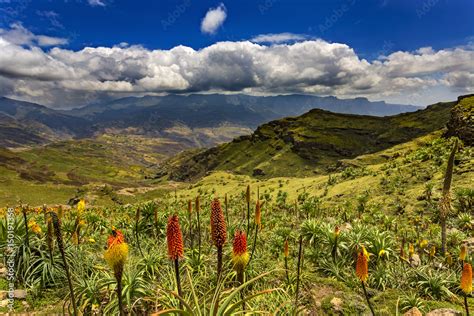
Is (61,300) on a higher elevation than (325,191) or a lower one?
higher

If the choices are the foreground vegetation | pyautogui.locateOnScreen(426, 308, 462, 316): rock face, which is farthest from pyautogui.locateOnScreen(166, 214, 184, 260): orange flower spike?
pyautogui.locateOnScreen(426, 308, 462, 316): rock face

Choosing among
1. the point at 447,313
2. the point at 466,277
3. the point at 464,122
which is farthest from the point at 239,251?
the point at 464,122

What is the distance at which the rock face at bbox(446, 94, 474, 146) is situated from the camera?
60812 millimetres

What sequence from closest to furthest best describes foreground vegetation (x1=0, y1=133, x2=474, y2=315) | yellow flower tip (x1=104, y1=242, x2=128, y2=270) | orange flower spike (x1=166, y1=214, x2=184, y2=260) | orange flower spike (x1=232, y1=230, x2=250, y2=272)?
1. yellow flower tip (x1=104, y1=242, x2=128, y2=270)
2. orange flower spike (x1=166, y1=214, x2=184, y2=260)
3. orange flower spike (x1=232, y1=230, x2=250, y2=272)
4. foreground vegetation (x1=0, y1=133, x2=474, y2=315)

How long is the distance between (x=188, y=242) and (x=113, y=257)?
11.2 m

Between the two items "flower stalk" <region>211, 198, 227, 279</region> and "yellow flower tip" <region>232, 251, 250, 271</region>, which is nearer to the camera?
"flower stalk" <region>211, 198, 227, 279</region>

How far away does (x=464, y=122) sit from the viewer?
6381 cm

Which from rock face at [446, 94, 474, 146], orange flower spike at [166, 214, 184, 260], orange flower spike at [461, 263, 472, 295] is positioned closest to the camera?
orange flower spike at [166, 214, 184, 260]

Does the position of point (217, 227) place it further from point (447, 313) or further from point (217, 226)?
point (447, 313)

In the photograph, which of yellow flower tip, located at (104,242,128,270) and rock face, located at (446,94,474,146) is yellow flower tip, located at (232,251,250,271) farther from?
rock face, located at (446,94,474,146)

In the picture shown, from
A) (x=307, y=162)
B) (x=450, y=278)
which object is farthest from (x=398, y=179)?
(x=307, y=162)

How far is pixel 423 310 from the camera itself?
9.94 metres

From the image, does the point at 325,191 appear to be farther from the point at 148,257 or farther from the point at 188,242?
the point at 148,257

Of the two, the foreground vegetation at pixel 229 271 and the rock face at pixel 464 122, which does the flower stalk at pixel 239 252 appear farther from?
the rock face at pixel 464 122
